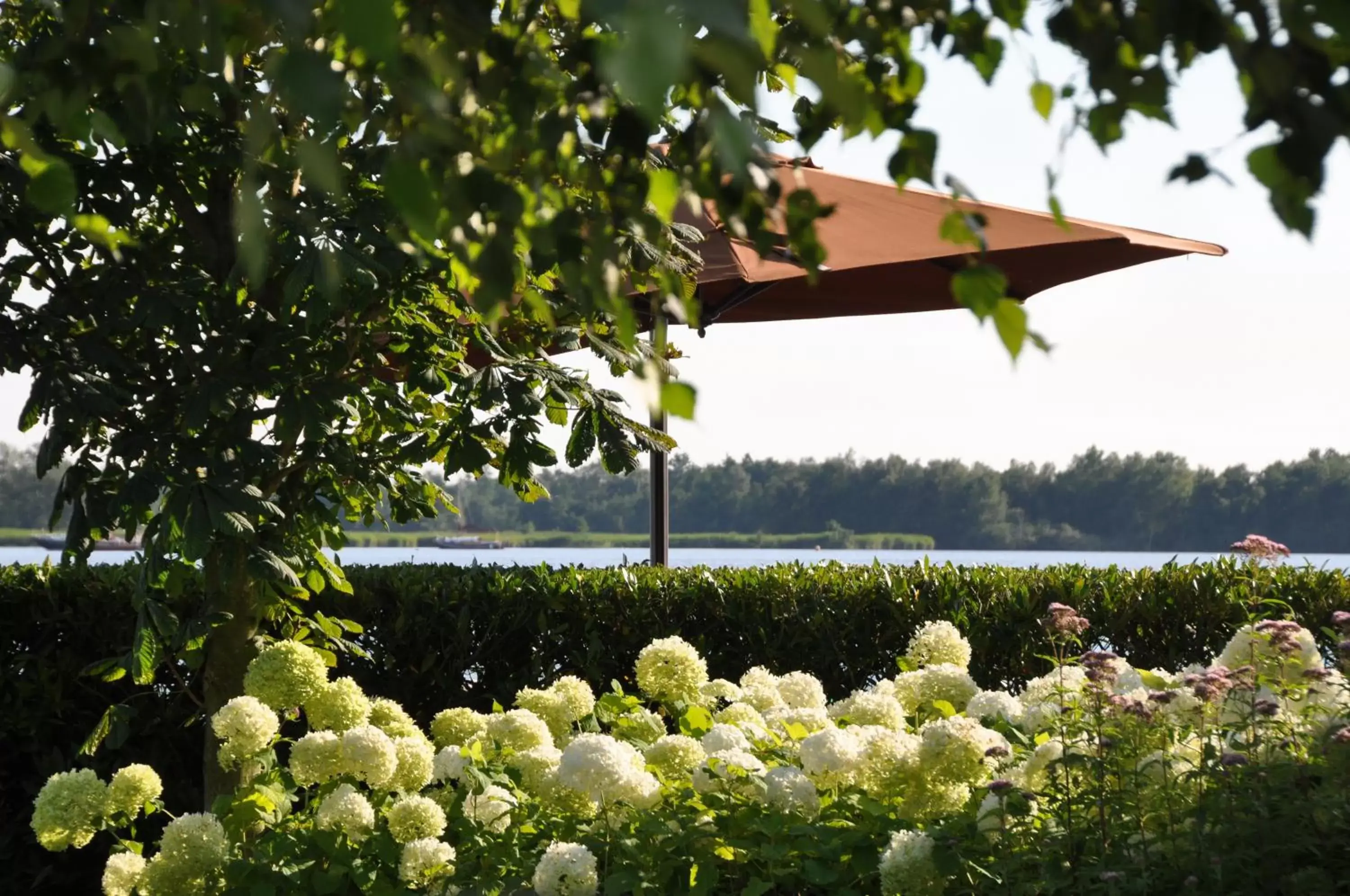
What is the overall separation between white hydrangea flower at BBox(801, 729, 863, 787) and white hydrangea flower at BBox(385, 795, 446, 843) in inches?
35.3

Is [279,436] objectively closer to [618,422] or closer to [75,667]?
[618,422]

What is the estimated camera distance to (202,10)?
4.58 ft

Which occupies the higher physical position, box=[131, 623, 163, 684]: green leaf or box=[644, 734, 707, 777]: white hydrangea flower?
box=[131, 623, 163, 684]: green leaf

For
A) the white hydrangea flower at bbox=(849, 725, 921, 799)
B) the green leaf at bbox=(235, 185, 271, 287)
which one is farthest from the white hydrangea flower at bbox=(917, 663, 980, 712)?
the green leaf at bbox=(235, 185, 271, 287)

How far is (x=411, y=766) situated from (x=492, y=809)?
301mm

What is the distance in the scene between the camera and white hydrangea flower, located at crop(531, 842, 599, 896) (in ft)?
8.47

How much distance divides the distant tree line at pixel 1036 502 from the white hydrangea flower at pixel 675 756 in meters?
32.5

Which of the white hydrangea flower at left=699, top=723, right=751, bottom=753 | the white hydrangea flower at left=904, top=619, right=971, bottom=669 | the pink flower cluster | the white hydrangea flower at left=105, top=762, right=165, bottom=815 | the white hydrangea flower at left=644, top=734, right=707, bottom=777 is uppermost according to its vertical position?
the pink flower cluster

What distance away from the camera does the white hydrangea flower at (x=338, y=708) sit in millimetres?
3436

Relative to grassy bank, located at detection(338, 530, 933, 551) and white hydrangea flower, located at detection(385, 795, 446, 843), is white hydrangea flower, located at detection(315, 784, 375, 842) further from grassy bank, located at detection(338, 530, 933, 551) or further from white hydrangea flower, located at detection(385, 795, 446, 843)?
grassy bank, located at detection(338, 530, 933, 551)

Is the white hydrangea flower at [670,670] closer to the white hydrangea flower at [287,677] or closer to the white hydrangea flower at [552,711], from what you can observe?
the white hydrangea flower at [552,711]

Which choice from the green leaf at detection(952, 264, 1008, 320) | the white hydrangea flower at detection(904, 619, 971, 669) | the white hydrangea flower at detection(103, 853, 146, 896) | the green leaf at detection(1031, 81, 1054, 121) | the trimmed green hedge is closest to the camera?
the green leaf at detection(952, 264, 1008, 320)

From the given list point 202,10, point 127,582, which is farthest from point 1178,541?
point 202,10

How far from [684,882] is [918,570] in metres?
2.96
